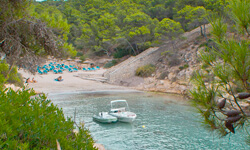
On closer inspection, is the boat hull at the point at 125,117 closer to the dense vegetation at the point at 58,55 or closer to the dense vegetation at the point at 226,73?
the dense vegetation at the point at 58,55

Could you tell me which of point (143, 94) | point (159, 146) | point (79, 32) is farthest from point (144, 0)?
point (159, 146)

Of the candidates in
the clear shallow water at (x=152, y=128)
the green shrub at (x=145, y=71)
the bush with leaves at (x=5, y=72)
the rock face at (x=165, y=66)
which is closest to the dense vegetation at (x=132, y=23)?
the rock face at (x=165, y=66)

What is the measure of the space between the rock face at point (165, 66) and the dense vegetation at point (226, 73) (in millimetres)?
18465

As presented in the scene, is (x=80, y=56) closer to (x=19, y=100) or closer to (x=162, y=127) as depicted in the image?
(x=162, y=127)

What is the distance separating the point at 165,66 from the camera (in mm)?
24734

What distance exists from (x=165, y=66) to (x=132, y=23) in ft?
35.1

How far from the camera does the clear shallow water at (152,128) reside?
8.89 m

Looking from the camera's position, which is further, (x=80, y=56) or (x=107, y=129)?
(x=80, y=56)

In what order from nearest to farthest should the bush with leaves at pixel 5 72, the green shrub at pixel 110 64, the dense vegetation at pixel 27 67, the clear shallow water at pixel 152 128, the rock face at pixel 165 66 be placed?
the dense vegetation at pixel 27 67, the bush with leaves at pixel 5 72, the clear shallow water at pixel 152 128, the rock face at pixel 165 66, the green shrub at pixel 110 64

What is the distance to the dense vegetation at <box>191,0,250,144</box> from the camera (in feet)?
7.08

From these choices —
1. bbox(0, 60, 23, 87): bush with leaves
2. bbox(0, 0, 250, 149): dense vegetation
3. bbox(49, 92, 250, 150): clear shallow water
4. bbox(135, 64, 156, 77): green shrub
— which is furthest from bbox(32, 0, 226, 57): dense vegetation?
A: bbox(0, 0, 250, 149): dense vegetation

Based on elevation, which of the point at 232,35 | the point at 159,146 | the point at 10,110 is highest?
the point at 232,35

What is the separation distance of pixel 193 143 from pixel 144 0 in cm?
4388

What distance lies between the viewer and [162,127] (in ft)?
36.1
